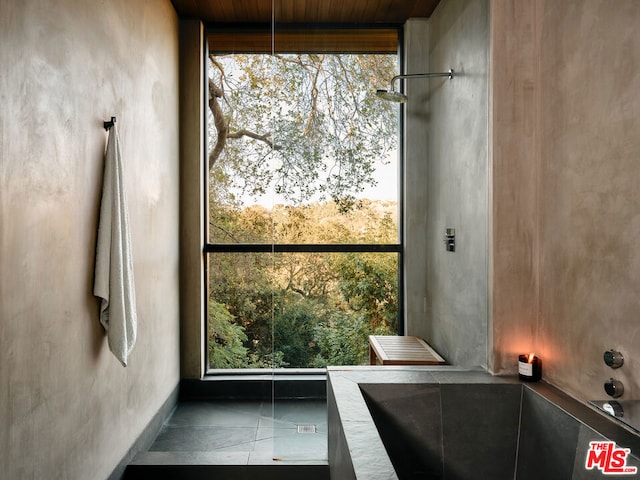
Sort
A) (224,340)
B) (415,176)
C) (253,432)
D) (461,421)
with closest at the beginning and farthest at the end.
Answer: (461,421)
(415,176)
(253,432)
(224,340)

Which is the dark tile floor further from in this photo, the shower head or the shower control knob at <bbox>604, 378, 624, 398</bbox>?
the shower head

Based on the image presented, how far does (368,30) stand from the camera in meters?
2.31

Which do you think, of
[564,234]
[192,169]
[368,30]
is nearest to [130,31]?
[192,169]

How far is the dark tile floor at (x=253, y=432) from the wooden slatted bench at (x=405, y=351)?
40cm

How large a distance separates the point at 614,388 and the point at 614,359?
0.33 ft

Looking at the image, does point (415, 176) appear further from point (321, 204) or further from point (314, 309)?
point (314, 309)

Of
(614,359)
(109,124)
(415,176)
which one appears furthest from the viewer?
(415,176)

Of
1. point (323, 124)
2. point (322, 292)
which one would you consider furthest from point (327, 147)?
point (322, 292)

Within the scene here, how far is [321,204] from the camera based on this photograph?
7.74ft

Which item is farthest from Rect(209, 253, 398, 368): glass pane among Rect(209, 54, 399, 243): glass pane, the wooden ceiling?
the wooden ceiling

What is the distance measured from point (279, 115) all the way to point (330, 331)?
43.0 inches

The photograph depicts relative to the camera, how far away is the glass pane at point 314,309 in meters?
2.34

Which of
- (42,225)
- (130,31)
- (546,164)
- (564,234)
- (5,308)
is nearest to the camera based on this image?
(5,308)

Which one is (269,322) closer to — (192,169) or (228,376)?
(228,376)
